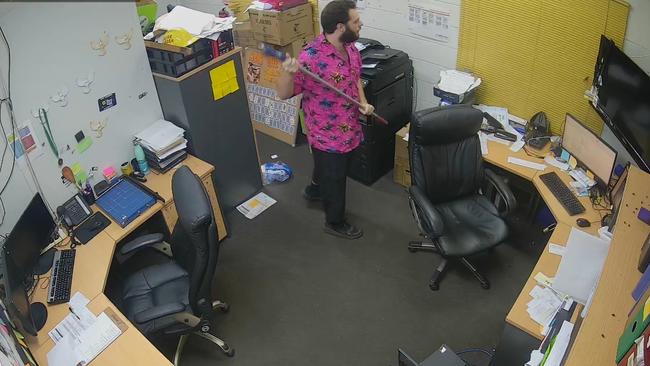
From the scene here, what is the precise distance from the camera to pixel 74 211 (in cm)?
288

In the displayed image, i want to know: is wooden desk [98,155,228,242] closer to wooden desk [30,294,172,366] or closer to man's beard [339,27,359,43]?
wooden desk [30,294,172,366]

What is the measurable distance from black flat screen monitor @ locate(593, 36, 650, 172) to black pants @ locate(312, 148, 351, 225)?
5.02 feet

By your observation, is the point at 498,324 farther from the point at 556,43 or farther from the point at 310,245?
the point at 556,43

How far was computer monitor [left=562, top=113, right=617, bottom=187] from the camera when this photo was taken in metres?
2.69

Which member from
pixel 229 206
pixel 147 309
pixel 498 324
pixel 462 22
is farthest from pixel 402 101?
pixel 147 309

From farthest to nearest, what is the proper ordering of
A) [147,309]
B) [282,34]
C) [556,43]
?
[282,34], [556,43], [147,309]

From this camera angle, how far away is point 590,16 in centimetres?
286

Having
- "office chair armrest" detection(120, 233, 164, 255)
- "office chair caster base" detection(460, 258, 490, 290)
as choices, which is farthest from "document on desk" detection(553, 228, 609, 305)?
"office chair armrest" detection(120, 233, 164, 255)

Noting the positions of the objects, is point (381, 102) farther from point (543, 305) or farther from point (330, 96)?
point (543, 305)

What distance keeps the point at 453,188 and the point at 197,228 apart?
1666mm

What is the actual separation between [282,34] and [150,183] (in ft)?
6.07

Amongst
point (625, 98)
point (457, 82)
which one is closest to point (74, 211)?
point (457, 82)

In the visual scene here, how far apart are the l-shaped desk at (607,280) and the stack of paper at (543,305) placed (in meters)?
0.02

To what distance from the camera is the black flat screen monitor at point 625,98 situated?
242cm
